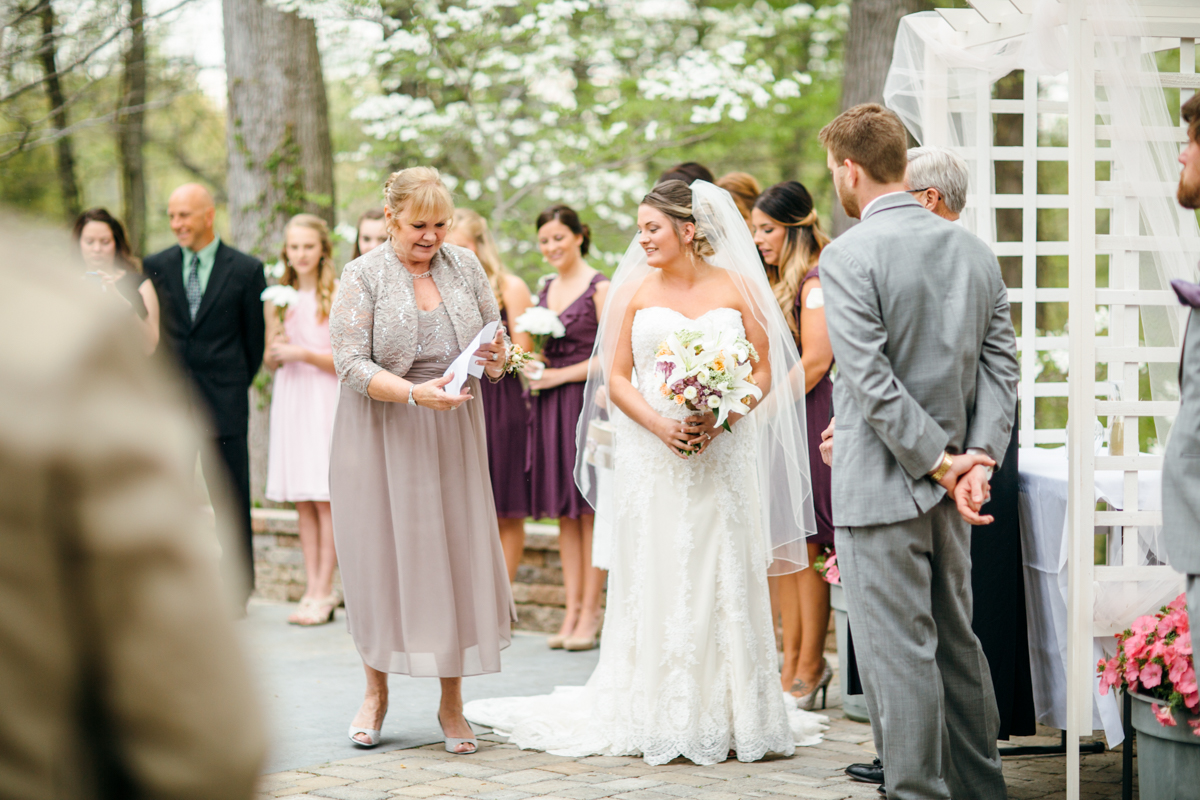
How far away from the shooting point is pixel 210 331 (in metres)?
Result: 7.02

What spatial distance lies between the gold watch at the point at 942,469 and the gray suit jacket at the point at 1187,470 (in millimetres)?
738

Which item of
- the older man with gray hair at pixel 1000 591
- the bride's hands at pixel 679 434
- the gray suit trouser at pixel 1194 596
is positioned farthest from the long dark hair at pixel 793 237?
the gray suit trouser at pixel 1194 596

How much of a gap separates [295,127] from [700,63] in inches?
132

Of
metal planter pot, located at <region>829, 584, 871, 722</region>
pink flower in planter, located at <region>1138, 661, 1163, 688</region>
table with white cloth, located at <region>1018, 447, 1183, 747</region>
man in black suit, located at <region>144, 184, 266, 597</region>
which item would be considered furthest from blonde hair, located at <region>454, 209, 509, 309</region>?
pink flower in planter, located at <region>1138, 661, 1163, 688</region>

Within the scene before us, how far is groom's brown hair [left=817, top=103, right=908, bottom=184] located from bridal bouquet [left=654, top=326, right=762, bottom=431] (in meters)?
1.11

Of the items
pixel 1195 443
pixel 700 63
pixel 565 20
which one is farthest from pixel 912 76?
pixel 565 20

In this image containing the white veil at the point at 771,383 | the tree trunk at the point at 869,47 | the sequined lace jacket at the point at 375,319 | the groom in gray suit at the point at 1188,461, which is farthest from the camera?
the tree trunk at the point at 869,47

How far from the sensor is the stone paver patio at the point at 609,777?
13.5 feet

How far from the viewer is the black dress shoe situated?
4195 mm

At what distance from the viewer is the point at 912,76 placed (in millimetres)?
5180

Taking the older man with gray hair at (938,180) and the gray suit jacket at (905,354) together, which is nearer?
the gray suit jacket at (905,354)

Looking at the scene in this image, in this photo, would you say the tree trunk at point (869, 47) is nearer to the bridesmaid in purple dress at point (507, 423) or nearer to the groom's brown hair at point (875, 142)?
the bridesmaid in purple dress at point (507, 423)

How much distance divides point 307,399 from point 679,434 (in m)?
3.53

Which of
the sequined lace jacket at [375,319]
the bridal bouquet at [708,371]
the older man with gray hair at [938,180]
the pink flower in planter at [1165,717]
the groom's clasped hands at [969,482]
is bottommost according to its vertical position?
the pink flower in planter at [1165,717]
